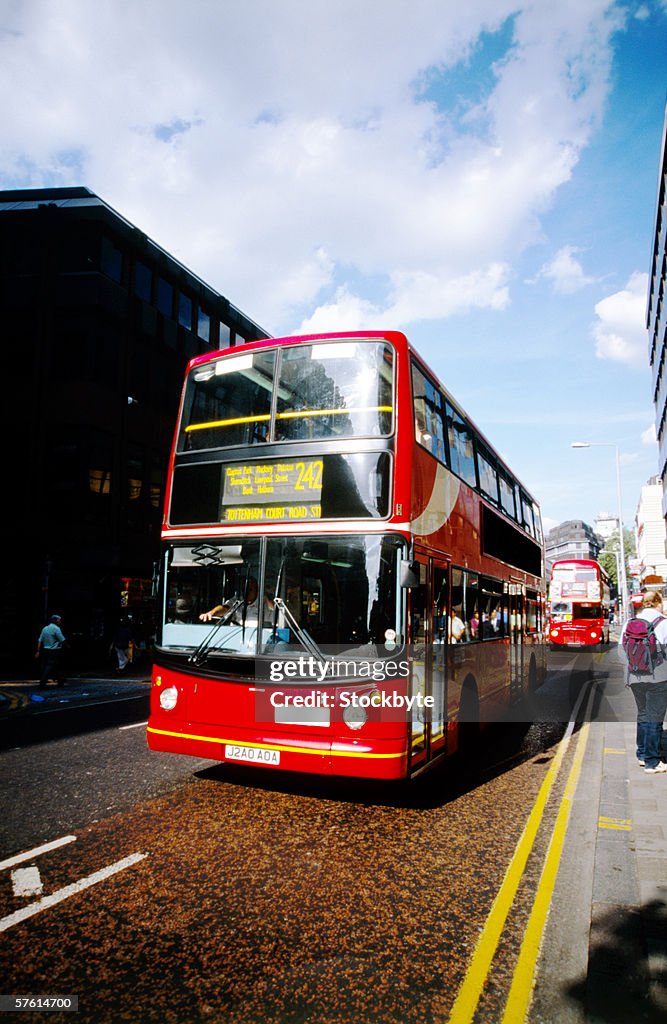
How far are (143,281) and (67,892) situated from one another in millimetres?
26661

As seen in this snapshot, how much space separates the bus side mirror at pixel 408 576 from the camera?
17.3ft

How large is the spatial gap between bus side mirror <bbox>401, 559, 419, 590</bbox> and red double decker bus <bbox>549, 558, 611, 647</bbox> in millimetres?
24962

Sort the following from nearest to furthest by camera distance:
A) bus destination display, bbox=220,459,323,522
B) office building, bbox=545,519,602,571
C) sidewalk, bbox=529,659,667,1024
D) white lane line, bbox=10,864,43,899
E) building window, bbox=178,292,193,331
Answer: sidewalk, bbox=529,659,667,1024, white lane line, bbox=10,864,43,899, bus destination display, bbox=220,459,323,522, building window, bbox=178,292,193,331, office building, bbox=545,519,602,571

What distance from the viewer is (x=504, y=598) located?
10281mm

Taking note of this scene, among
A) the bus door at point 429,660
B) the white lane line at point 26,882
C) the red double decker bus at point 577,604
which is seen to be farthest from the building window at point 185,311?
the white lane line at point 26,882

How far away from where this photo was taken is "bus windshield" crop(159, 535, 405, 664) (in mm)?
5355

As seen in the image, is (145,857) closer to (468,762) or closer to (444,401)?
(468,762)

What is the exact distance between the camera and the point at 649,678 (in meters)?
6.83

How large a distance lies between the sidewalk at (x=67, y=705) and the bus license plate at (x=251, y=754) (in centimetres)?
481

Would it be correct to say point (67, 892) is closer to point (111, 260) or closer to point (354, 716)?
point (354, 716)

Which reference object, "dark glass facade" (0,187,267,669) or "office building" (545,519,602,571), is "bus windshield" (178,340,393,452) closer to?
"dark glass facade" (0,187,267,669)

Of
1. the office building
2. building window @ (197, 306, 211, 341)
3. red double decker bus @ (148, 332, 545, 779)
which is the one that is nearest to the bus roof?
red double decker bus @ (148, 332, 545, 779)

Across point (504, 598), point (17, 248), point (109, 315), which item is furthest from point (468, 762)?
point (17, 248)

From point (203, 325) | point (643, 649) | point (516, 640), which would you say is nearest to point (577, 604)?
point (516, 640)
